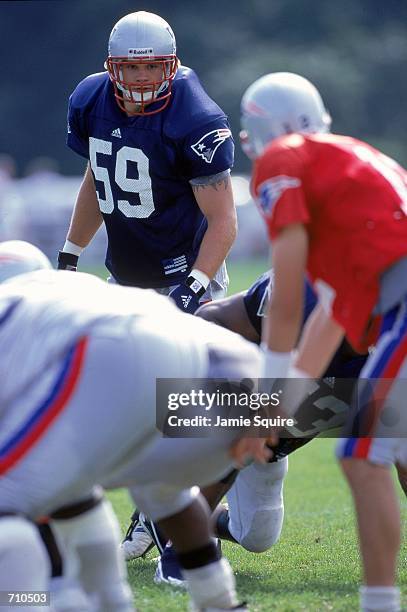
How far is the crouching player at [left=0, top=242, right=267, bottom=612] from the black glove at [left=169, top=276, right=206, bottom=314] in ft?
5.81

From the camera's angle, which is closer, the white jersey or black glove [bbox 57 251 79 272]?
the white jersey

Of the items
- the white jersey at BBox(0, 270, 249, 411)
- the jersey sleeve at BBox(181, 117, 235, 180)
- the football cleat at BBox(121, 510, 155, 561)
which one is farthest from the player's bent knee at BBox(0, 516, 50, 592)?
the jersey sleeve at BBox(181, 117, 235, 180)

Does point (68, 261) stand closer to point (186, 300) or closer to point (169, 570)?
point (186, 300)

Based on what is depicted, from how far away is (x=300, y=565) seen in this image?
472 cm

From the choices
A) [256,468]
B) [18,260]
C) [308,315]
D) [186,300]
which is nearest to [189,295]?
[186,300]

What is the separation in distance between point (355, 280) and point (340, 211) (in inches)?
7.0

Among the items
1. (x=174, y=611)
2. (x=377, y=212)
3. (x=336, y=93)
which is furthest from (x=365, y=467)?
(x=336, y=93)

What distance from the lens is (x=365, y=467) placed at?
3.17 meters

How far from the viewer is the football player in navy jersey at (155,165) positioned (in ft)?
16.9

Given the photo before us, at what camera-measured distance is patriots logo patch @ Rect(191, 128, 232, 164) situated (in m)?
5.16

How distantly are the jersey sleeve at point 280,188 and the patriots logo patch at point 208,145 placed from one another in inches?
78.7

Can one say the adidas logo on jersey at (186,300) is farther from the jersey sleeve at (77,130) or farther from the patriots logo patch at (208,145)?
the jersey sleeve at (77,130)

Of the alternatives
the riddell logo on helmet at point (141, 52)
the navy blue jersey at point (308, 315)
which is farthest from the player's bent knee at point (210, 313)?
the riddell logo on helmet at point (141, 52)

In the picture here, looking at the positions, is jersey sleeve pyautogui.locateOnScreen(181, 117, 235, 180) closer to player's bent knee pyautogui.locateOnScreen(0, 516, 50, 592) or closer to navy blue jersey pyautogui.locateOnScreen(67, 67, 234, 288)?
navy blue jersey pyautogui.locateOnScreen(67, 67, 234, 288)
